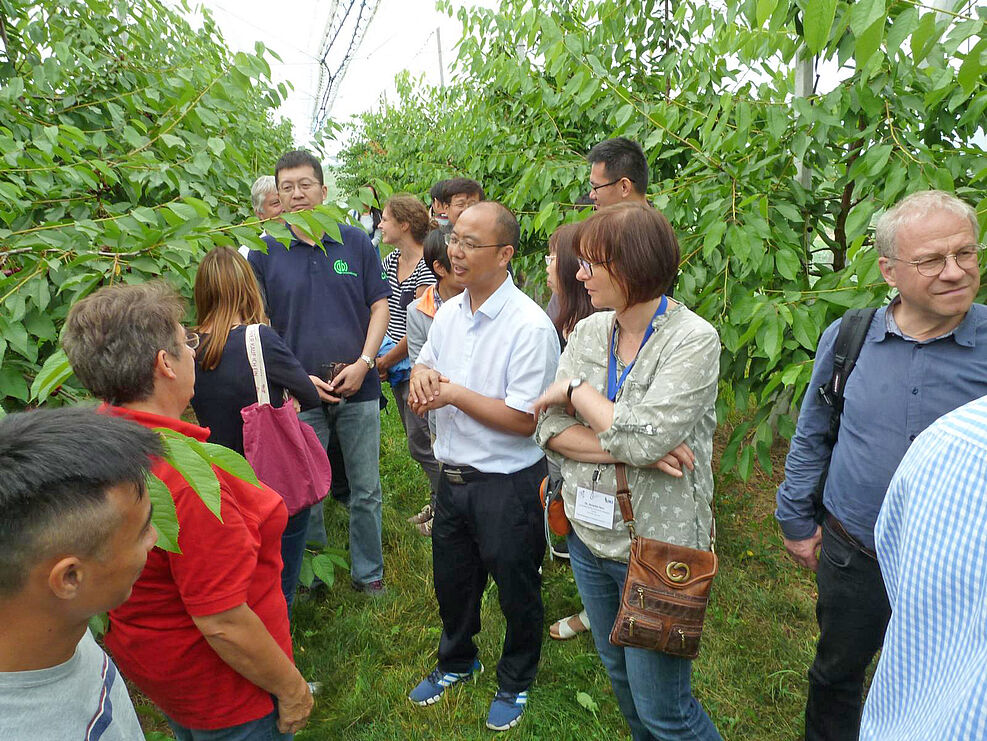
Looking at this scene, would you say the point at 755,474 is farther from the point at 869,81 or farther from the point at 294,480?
the point at 294,480

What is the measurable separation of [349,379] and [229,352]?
1.05 m

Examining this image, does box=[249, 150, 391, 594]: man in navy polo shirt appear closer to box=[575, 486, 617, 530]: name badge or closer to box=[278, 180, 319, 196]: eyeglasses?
box=[278, 180, 319, 196]: eyeglasses

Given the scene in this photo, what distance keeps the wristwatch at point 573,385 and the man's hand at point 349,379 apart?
167cm

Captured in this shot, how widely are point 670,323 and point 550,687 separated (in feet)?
6.10

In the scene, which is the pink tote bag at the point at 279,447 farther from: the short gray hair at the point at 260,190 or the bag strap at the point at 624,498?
the short gray hair at the point at 260,190

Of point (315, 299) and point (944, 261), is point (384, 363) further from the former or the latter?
point (944, 261)

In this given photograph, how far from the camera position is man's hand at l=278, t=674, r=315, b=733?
168cm

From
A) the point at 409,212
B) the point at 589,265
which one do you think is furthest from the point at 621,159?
the point at 409,212

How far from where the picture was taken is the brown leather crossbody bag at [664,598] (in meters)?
1.80

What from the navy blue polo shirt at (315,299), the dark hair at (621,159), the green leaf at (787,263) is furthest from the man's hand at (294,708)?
the dark hair at (621,159)

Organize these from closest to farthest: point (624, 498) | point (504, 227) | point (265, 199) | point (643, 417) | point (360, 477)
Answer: point (643, 417), point (624, 498), point (504, 227), point (360, 477), point (265, 199)

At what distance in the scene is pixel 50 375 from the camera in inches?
59.7

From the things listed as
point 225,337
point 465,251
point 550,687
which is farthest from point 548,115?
point 550,687

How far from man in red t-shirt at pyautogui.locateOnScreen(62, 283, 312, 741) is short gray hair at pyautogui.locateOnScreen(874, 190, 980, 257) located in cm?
184
